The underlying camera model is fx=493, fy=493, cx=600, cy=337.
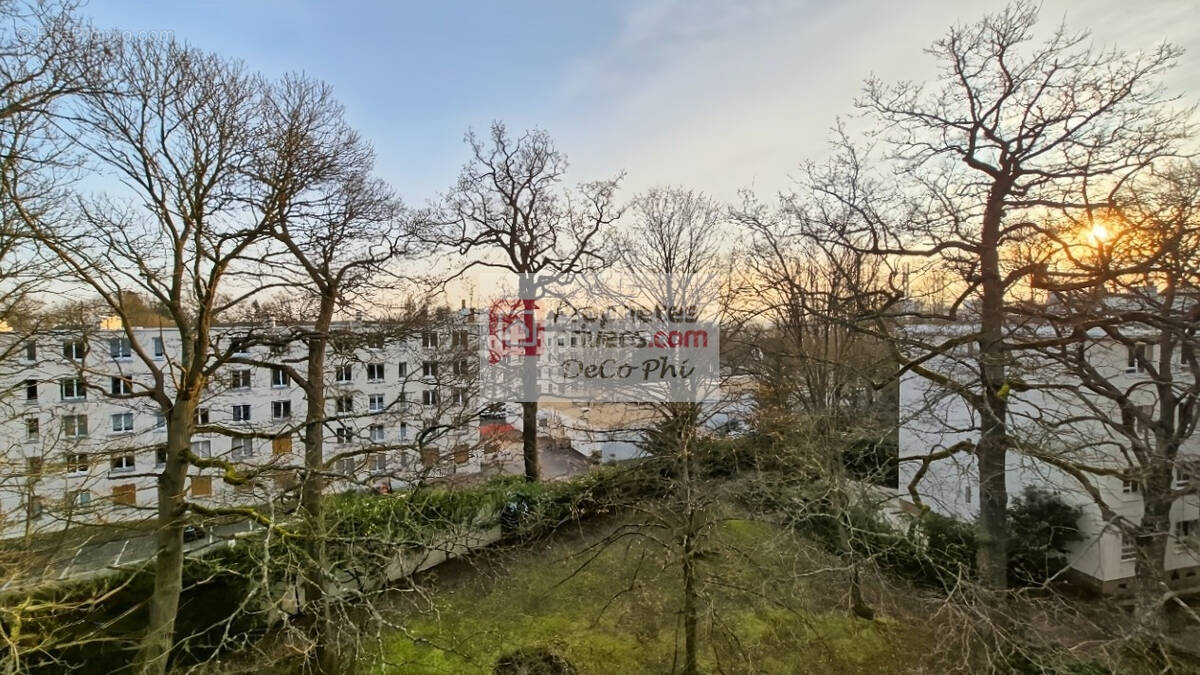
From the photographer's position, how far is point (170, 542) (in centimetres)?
487

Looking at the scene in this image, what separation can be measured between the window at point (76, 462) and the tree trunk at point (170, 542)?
58 centimetres

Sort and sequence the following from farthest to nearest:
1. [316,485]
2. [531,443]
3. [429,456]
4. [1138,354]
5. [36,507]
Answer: [531,443]
[429,456]
[1138,354]
[316,485]
[36,507]

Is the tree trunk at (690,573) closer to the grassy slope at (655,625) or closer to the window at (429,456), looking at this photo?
the grassy slope at (655,625)

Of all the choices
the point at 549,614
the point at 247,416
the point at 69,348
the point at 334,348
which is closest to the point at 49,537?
the point at 69,348

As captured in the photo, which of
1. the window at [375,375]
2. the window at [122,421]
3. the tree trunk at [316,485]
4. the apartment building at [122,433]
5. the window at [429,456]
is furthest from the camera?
the window at [375,375]

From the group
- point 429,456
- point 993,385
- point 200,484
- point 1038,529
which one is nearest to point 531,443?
point 429,456

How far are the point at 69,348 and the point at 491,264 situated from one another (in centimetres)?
769

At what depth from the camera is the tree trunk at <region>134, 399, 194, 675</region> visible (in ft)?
15.4

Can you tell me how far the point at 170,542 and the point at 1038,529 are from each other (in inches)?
521

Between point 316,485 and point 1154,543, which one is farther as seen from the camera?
point 1154,543

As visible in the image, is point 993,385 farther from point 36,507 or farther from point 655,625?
point 36,507

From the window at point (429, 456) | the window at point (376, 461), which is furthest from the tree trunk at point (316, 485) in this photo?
the window at point (429, 456)

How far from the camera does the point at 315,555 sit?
17.2ft

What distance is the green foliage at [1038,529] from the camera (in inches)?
366
